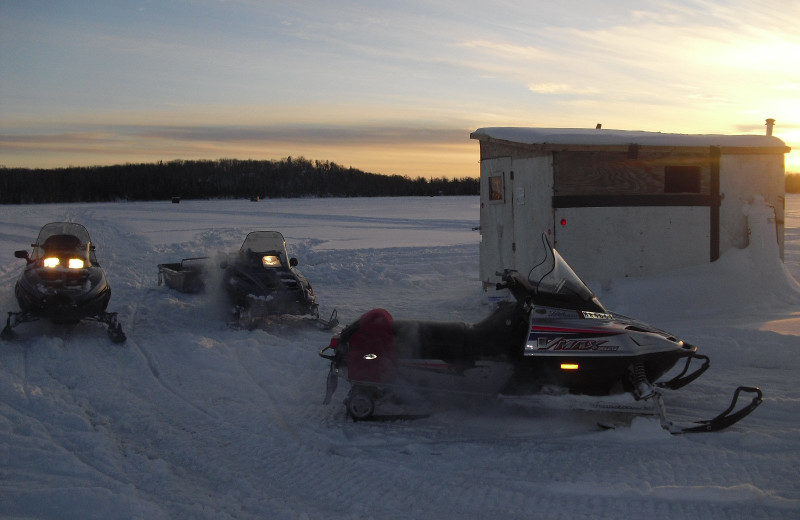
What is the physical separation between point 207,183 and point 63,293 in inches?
3506

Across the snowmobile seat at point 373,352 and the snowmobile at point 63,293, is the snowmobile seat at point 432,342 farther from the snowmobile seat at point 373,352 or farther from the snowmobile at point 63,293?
the snowmobile at point 63,293

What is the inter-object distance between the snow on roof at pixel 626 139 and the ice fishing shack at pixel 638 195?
0.05 ft

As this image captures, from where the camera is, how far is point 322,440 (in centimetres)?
509

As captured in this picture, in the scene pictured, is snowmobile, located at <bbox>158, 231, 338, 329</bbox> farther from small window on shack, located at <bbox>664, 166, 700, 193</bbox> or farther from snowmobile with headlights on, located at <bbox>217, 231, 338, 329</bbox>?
small window on shack, located at <bbox>664, 166, 700, 193</bbox>

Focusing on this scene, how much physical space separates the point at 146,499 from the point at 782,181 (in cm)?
1007

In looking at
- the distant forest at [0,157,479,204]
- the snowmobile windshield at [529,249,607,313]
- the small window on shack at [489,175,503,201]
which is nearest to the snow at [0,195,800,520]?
the snowmobile windshield at [529,249,607,313]

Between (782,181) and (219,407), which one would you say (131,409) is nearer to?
(219,407)

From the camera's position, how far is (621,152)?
9.95m

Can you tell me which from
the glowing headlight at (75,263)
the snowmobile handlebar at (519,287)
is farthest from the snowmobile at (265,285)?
the snowmobile handlebar at (519,287)

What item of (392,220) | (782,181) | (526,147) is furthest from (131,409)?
(392,220)

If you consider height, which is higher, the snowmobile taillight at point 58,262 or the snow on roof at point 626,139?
the snow on roof at point 626,139

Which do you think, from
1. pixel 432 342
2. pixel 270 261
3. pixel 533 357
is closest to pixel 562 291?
pixel 533 357

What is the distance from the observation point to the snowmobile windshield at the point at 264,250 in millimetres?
9617

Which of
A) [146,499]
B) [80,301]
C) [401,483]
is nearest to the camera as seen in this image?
[146,499]
